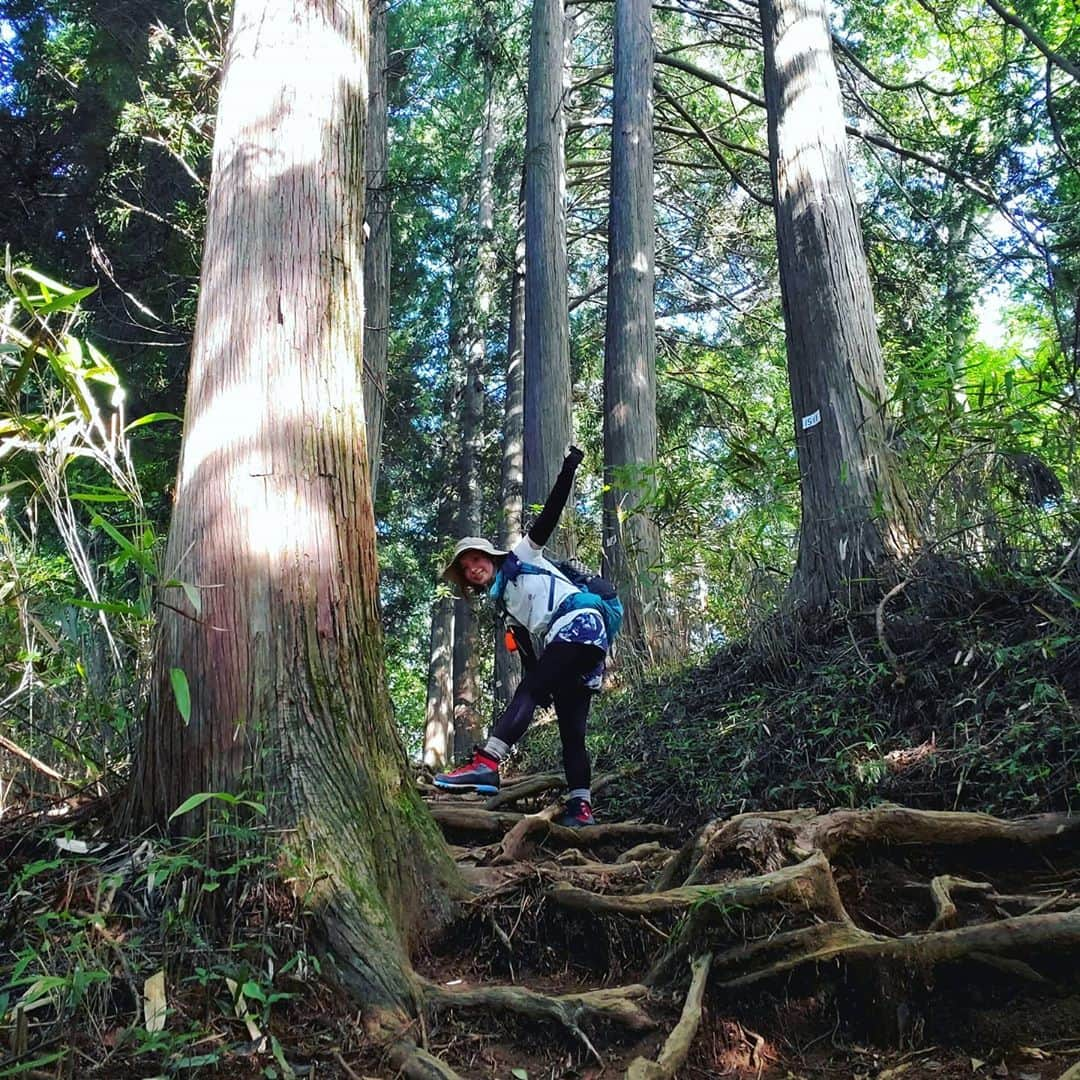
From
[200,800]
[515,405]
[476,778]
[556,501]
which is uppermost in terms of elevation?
[515,405]

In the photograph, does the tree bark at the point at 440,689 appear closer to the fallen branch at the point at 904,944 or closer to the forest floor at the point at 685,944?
the forest floor at the point at 685,944

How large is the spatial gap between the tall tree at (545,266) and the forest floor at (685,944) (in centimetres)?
681

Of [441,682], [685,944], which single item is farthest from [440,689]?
[685,944]

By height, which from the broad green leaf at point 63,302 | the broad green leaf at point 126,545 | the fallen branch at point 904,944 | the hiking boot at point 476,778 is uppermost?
the broad green leaf at point 63,302

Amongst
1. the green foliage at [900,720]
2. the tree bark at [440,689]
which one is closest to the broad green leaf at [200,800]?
the green foliage at [900,720]

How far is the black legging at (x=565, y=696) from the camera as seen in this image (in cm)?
469

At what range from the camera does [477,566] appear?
4.87 metres

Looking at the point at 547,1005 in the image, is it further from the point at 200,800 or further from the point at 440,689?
the point at 440,689

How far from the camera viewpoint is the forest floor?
7.80ft

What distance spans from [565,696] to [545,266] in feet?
27.2

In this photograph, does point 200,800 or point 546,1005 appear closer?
point 200,800

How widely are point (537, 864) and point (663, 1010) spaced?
106cm

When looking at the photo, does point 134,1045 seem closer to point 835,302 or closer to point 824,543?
point 824,543

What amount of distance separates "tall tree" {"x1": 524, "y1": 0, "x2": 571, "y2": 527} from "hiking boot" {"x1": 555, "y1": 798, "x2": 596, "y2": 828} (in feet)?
19.1
